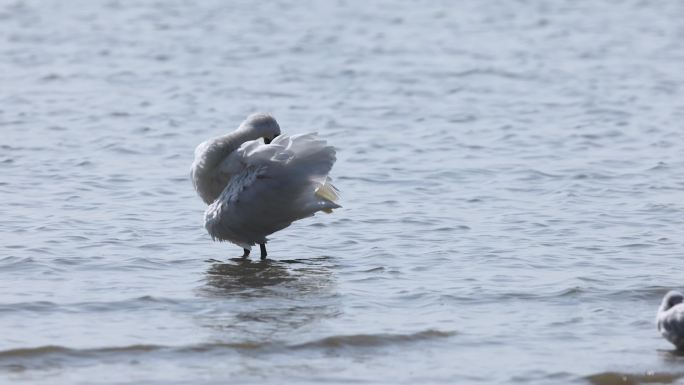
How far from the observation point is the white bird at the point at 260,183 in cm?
1032

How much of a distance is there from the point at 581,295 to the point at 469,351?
4.73ft

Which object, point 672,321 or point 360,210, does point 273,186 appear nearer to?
point 360,210

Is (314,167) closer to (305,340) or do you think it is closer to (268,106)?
(305,340)

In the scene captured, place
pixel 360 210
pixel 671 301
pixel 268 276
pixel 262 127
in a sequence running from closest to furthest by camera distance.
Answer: pixel 671 301 → pixel 268 276 → pixel 262 127 → pixel 360 210

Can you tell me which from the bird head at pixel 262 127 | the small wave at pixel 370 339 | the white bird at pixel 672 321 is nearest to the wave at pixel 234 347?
the small wave at pixel 370 339

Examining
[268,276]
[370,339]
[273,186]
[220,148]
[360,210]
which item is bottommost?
[360,210]

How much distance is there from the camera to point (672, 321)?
796 cm

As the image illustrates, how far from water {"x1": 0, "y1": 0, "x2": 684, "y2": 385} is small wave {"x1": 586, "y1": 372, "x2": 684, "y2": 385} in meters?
0.03

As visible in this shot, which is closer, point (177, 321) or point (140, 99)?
point (177, 321)

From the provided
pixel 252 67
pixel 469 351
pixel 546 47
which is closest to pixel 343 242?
pixel 469 351

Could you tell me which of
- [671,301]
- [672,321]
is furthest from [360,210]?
[672,321]

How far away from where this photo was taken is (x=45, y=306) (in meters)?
9.08

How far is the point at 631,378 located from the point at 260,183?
11.5 ft

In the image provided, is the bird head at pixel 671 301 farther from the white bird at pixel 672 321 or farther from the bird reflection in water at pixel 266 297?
the bird reflection in water at pixel 266 297
